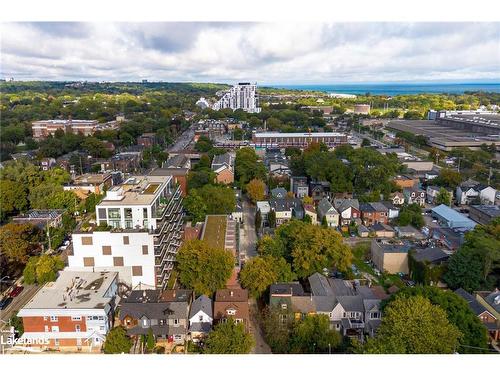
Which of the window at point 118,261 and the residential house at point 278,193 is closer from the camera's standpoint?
the window at point 118,261

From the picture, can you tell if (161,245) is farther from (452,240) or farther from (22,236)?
(452,240)

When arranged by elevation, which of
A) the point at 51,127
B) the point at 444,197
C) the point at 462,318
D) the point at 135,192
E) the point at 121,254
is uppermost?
the point at 135,192

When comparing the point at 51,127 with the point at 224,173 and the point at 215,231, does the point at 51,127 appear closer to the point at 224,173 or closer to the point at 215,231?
the point at 224,173

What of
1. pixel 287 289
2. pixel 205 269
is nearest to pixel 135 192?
pixel 205 269

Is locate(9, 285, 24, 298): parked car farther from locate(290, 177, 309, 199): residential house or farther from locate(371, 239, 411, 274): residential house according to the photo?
locate(290, 177, 309, 199): residential house

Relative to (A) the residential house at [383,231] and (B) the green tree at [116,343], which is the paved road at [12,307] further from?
(A) the residential house at [383,231]

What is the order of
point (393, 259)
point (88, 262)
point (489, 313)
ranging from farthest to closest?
point (393, 259) → point (88, 262) → point (489, 313)

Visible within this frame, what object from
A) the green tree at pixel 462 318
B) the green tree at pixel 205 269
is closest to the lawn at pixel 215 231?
the green tree at pixel 205 269

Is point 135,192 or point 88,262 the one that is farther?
point 135,192
